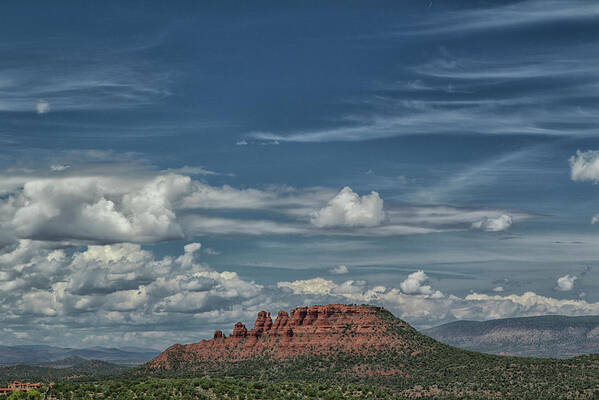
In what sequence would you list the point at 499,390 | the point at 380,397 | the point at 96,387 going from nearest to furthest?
the point at 96,387 → the point at 380,397 → the point at 499,390

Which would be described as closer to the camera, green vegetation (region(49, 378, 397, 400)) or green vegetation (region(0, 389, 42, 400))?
green vegetation (region(0, 389, 42, 400))

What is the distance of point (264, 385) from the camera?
14988cm

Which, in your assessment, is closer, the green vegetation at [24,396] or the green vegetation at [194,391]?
the green vegetation at [24,396]

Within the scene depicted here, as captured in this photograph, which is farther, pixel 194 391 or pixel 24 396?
pixel 194 391

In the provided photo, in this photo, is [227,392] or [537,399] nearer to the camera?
[227,392]

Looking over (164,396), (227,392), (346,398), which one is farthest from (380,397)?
(164,396)

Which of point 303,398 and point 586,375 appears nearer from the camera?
point 303,398

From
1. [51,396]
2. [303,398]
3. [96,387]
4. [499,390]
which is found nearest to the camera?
[51,396]

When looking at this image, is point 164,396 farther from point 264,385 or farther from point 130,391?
point 264,385

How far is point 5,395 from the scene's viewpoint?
12475cm

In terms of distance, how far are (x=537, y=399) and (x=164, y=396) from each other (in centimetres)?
10124

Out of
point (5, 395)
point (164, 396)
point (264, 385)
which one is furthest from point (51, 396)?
point (264, 385)

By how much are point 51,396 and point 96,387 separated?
10622 millimetres

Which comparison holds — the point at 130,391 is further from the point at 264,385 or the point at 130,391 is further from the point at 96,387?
the point at 264,385
